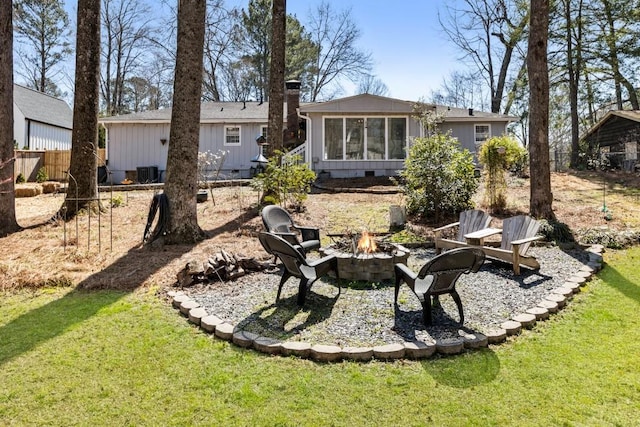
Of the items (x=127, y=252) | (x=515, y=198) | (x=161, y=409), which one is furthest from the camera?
(x=515, y=198)

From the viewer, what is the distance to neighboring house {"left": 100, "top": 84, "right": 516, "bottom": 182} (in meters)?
14.5

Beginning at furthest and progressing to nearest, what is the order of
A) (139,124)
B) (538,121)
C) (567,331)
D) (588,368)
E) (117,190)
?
1. (139,124)
2. (117,190)
3. (538,121)
4. (567,331)
5. (588,368)

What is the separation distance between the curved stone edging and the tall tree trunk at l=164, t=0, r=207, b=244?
2.84 metres

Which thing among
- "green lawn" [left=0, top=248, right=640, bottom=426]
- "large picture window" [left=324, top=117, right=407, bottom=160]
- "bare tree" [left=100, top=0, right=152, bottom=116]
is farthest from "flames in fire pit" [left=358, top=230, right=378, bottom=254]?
"bare tree" [left=100, top=0, right=152, bottom=116]

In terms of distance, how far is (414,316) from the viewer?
3840mm

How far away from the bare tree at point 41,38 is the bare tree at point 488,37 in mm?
23990

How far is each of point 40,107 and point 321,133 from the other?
1803 centimetres

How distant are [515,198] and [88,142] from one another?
1051cm

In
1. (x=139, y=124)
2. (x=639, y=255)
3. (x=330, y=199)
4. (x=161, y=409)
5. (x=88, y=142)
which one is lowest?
(x=161, y=409)

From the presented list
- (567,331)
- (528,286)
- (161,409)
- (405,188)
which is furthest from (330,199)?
(161,409)

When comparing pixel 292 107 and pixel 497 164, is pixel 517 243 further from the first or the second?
pixel 292 107

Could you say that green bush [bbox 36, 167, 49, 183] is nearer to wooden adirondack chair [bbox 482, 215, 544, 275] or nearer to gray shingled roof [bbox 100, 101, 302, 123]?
gray shingled roof [bbox 100, 101, 302, 123]

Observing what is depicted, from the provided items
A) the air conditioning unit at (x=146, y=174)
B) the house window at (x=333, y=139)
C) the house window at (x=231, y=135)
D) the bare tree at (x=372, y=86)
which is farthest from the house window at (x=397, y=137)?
the bare tree at (x=372, y=86)

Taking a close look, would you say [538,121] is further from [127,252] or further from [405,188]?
[127,252]
